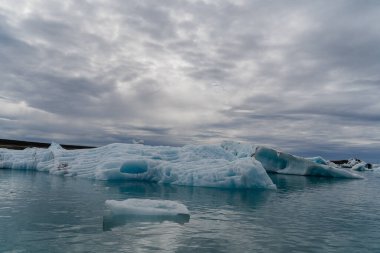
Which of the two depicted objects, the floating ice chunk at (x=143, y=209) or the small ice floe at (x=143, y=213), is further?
the floating ice chunk at (x=143, y=209)

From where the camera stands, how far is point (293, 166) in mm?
35000

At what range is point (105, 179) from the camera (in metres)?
19.6

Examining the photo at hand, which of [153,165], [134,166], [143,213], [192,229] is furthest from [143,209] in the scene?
[134,166]

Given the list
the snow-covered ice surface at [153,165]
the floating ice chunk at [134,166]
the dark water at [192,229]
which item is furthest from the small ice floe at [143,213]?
the floating ice chunk at [134,166]

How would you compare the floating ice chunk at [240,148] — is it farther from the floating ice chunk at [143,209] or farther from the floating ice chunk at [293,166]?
the floating ice chunk at [143,209]

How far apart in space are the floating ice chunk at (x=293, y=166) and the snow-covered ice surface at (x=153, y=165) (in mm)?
9347

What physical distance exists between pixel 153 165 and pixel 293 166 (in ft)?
64.3

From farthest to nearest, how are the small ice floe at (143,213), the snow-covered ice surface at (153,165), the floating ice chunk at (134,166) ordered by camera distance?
1. the floating ice chunk at (134,166)
2. the snow-covered ice surface at (153,165)
3. the small ice floe at (143,213)

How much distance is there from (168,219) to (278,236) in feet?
8.79

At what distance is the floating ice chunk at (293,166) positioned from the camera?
3294cm

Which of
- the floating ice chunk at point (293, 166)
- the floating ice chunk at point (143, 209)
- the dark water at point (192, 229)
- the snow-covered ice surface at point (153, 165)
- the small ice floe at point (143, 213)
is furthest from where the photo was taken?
A: the floating ice chunk at point (293, 166)

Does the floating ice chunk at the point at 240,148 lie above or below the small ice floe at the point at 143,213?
above

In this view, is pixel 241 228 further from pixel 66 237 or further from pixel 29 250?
pixel 29 250

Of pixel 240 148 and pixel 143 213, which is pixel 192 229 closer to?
pixel 143 213
